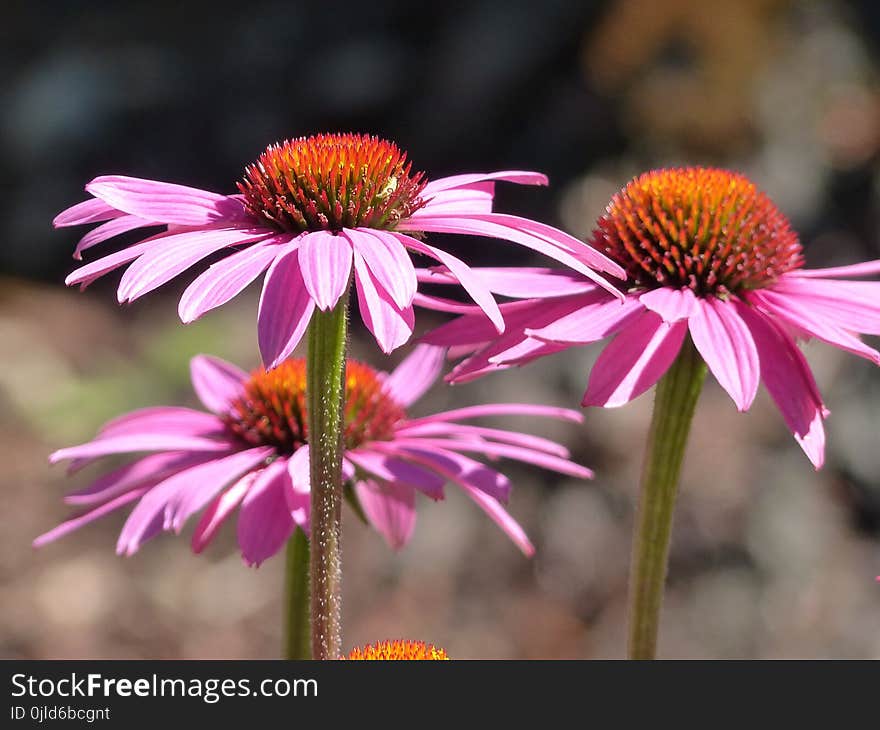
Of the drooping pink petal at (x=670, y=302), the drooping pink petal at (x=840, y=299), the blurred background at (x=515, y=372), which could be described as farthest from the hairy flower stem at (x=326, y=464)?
the blurred background at (x=515, y=372)

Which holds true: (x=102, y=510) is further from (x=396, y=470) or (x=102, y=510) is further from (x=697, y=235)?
(x=697, y=235)

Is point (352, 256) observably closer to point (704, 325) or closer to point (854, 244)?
point (704, 325)

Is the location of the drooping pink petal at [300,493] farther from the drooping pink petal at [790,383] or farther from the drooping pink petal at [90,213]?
the drooping pink petal at [790,383]

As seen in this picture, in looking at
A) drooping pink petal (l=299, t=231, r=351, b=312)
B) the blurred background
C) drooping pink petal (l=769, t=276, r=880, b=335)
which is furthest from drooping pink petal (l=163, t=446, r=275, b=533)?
the blurred background

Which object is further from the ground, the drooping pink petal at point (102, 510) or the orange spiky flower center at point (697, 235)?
the orange spiky flower center at point (697, 235)

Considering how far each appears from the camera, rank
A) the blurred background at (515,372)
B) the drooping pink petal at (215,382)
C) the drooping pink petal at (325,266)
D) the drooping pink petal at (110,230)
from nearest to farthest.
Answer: the drooping pink petal at (325,266) → the drooping pink petal at (110,230) → the drooping pink petal at (215,382) → the blurred background at (515,372)

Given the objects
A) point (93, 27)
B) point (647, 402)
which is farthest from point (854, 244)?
point (93, 27)

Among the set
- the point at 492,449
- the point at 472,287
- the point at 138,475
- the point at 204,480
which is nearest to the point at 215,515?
the point at 204,480
